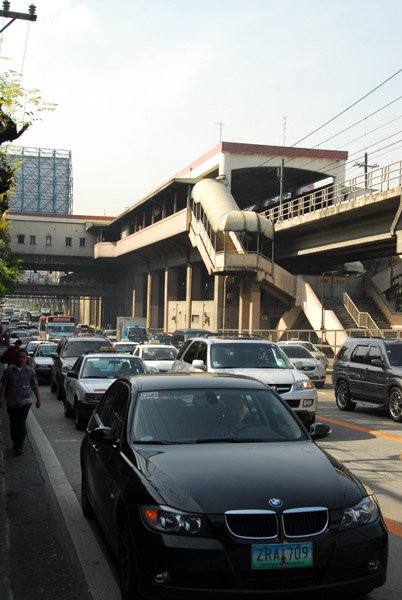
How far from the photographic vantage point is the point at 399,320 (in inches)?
1770

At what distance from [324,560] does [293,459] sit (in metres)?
0.89

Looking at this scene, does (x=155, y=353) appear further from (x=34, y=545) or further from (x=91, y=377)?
(x=34, y=545)

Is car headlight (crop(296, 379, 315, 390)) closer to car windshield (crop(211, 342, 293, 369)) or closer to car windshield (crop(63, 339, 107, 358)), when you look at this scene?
car windshield (crop(211, 342, 293, 369))

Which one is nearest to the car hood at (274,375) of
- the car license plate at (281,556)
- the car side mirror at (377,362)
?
the car side mirror at (377,362)

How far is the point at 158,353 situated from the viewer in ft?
79.6

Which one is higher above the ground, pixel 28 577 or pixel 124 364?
pixel 124 364

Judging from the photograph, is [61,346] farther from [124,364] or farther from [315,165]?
[315,165]

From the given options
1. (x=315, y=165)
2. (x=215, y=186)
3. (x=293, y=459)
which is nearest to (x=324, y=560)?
(x=293, y=459)

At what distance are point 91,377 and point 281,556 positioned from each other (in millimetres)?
10091

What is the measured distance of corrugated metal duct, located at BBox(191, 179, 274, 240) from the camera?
44156 millimetres

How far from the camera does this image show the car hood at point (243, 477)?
4039mm

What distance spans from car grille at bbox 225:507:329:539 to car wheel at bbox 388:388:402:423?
11403 mm

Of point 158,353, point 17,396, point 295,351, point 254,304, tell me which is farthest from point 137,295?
point 17,396

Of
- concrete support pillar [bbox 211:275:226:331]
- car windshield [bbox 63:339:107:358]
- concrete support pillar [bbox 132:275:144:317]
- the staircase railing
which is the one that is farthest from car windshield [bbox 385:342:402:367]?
concrete support pillar [bbox 132:275:144:317]
